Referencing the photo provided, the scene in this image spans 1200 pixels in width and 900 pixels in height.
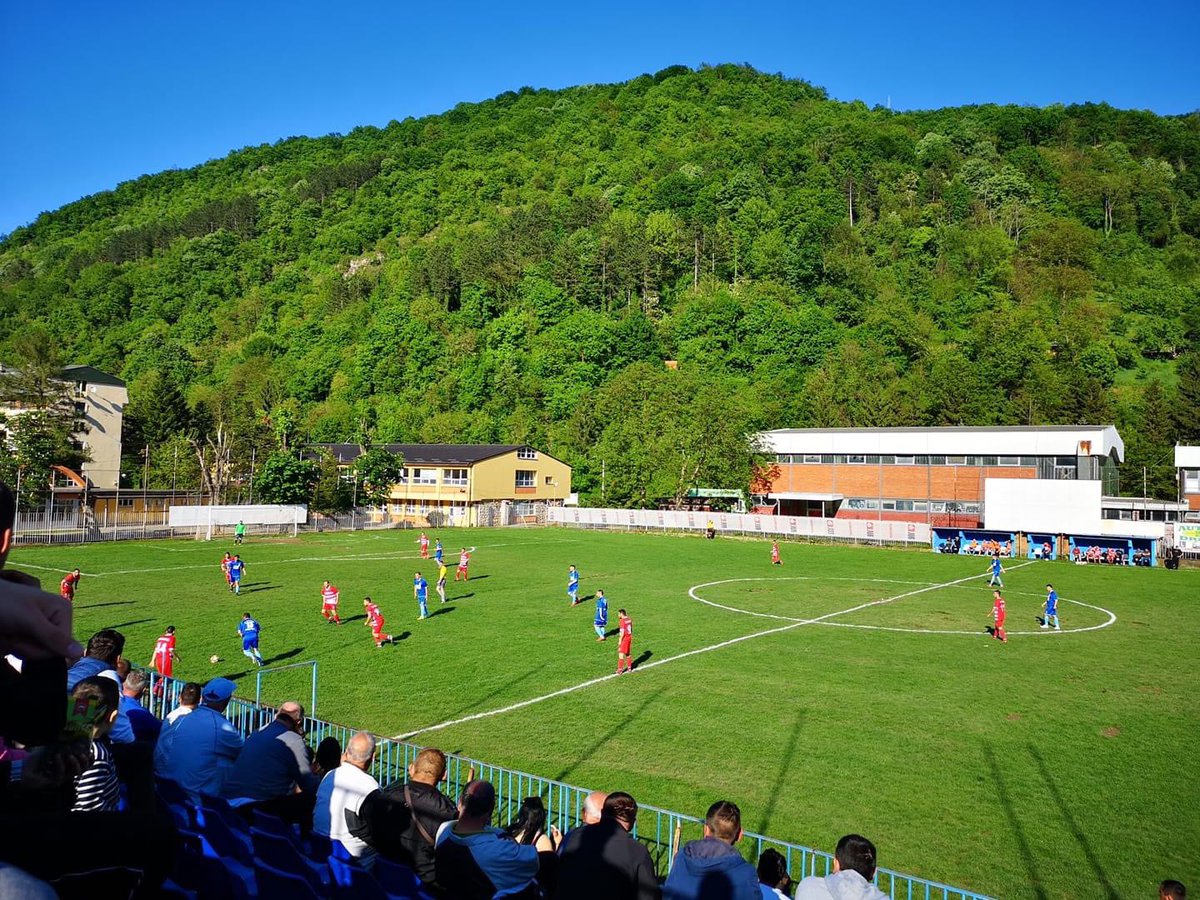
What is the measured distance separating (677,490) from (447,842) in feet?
218

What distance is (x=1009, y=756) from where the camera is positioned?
14250 millimetres

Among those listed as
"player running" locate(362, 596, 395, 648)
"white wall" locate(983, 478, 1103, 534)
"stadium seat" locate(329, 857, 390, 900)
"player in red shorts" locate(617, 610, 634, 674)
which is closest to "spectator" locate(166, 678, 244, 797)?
"stadium seat" locate(329, 857, 390, 900)

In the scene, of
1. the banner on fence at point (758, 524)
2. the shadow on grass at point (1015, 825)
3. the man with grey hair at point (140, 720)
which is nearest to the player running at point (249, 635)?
the man with grey hair at point (140, 720)

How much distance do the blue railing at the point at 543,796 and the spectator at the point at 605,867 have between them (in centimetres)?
272

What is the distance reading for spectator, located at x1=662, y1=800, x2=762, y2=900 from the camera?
18.7ft

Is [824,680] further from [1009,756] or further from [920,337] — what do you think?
[920,337]

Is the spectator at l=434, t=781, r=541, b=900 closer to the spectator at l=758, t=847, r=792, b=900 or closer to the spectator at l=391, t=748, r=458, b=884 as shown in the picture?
the spectator at l=391, t=748, r=458, b=884

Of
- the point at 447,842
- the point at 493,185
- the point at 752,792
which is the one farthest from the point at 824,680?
the point at 493,185

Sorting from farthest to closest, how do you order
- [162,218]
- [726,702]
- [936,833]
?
[162,218] < [726,702] < [936,833]

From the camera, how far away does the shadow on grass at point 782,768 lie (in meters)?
11.2

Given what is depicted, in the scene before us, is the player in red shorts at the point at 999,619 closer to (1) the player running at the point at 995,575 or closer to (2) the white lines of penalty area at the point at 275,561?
(1) the player running at the point at 995,575

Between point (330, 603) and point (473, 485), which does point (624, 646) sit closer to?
point (330, 603)

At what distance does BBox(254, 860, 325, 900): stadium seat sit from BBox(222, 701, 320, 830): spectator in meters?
1.29

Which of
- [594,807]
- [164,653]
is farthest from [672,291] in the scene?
[594,807]
